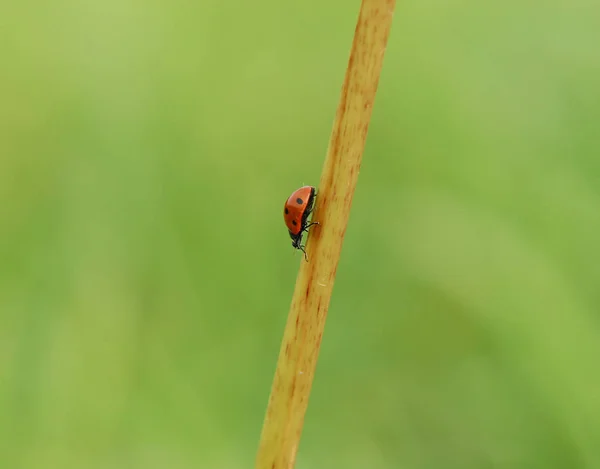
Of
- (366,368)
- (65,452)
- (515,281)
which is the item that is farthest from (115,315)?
(515,281)

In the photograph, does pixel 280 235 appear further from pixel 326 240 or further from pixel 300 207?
pixel 326 240

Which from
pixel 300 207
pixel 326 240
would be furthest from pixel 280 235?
pixel 326 240

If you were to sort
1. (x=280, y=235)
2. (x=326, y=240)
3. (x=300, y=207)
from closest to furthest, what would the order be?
(x=326, y=240) → (x=300, y=207) → (x=280, y=235)

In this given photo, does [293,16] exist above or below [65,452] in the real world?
above

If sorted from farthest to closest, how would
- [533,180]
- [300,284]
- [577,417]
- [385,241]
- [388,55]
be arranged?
[388,55], [385,241], [533,180], [577,417], [300,284]

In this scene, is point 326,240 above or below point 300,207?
above

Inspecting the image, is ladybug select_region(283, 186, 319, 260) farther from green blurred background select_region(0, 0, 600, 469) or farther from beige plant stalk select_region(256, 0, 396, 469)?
beige plant stalk select_region(256, 0, 396, 469)

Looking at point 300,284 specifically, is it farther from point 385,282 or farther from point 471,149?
point 471,149
